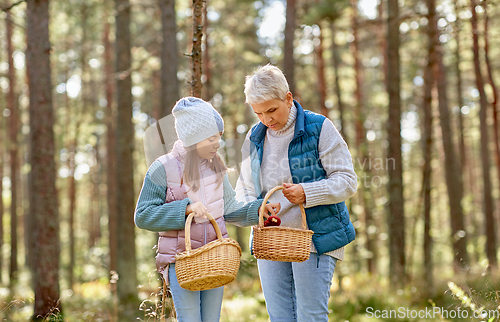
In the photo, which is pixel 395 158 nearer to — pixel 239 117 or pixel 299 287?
pixel 299 287

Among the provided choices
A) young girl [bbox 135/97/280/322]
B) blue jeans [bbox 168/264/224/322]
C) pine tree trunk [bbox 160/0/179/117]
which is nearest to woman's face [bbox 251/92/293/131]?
young girl [bbox 135/97/280/322]

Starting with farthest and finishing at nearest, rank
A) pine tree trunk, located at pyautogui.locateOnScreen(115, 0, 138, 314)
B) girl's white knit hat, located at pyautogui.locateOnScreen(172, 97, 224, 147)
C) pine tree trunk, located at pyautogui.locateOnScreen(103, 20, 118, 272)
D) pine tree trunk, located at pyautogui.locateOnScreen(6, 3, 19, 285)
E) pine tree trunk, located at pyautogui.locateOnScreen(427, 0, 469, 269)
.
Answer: pine tree trunk, located at pyautogui.locateOnScreen(6, 3, 19, 285) → pine tree trunk, located at pyautogui.locateOnScreen(103, 20, 118, 272) → pine tree trunk, located at pyautogui.locateOnScreen(427, 0, 469, 269) → pine tree trunk, located at pyautogui.locateOnScreen(115, 0, 138, 314) → girl's white knit hat, located at pyautogui.locateOnScreen(172, 97, 224, 147)

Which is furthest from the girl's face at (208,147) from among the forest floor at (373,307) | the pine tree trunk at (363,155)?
the pine tree trunk at (363,155)

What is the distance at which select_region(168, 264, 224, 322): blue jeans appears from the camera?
2.51 metres

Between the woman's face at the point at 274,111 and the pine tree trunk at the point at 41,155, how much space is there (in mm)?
3933

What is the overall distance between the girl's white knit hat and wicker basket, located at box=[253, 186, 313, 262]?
0.54 metres

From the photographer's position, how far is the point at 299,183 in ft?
8.89

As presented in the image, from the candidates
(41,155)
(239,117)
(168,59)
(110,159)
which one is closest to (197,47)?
(41,155)

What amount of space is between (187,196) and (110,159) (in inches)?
460

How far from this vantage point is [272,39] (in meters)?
14.5

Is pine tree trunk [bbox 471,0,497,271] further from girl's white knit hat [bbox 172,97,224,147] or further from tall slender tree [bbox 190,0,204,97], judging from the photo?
girl's white knit hat [bbox 172,97,224,147]

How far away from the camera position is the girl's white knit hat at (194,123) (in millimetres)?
2568

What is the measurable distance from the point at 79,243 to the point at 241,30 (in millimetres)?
23873

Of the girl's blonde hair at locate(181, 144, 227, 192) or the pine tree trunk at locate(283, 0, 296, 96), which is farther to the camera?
the pine tree trunk at locate(283, 0, 296, 96)
